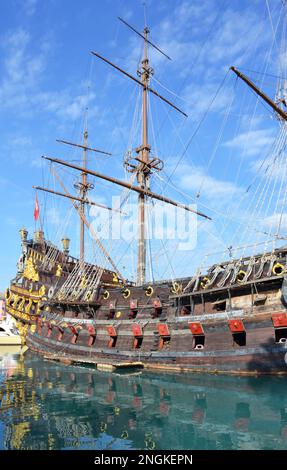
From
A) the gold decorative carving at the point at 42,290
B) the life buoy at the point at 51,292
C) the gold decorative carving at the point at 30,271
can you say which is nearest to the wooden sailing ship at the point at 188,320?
the life buoy at the point at 51,292

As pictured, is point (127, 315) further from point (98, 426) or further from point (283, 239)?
point (98, 426)

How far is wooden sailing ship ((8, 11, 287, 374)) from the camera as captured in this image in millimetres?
19422

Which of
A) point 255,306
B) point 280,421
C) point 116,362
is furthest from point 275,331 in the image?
point 116,362

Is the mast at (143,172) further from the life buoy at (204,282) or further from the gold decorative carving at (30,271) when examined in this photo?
the gold decorative carving at (30,271)

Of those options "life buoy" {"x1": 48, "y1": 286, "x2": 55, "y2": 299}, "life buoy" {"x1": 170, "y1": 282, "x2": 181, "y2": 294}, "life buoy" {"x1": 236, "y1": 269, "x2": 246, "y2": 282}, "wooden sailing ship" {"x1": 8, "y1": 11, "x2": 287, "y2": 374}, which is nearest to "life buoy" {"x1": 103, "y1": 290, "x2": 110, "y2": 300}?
"wooden sailing ship" {"x1": 8, "y1": 11, "x2": 287, "y2": 374}

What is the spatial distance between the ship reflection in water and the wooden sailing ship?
1358 millimetres

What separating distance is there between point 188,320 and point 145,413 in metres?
9.85

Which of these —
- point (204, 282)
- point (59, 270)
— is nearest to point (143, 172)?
point (59, 270)

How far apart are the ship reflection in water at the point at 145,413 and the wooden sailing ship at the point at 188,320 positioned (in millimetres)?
1358

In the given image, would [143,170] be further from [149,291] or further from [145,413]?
[145,413]

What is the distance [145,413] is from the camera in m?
13.8

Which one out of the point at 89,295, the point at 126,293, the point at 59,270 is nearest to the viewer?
the point at 126,293
